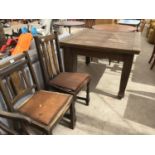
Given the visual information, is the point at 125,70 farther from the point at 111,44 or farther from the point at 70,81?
the point at 70,81

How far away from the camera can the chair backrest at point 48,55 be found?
1567mm

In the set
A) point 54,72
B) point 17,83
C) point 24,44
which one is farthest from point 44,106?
point 24,44

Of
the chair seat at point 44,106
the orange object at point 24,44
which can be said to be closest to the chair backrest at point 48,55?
the chair seat at point 44,106

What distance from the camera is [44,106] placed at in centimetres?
130

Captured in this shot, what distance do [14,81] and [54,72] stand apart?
0.60 meters

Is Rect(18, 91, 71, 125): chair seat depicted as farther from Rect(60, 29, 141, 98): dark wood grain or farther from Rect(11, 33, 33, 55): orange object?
Rect(11, 33, 33, 55): orange object

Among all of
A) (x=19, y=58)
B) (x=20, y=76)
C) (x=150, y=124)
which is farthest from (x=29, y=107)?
(x=150, y=124)

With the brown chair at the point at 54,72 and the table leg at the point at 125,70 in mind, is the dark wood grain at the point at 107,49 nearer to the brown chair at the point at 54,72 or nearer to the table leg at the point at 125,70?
the table leg at the point at 125,70

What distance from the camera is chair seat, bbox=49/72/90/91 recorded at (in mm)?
1619

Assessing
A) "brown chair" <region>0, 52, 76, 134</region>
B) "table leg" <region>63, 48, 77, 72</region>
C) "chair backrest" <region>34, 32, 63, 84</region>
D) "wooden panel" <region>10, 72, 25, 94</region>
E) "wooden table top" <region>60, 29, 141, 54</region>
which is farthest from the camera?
"table leg" <region>63, 48, 77, 72</region>

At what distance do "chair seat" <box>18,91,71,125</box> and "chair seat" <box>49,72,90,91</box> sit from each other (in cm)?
20

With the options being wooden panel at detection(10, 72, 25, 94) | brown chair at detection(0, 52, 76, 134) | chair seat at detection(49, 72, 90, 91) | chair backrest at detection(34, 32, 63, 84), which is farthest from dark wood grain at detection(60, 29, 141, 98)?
wooden panel at detection(10, 72, 25, 94)
